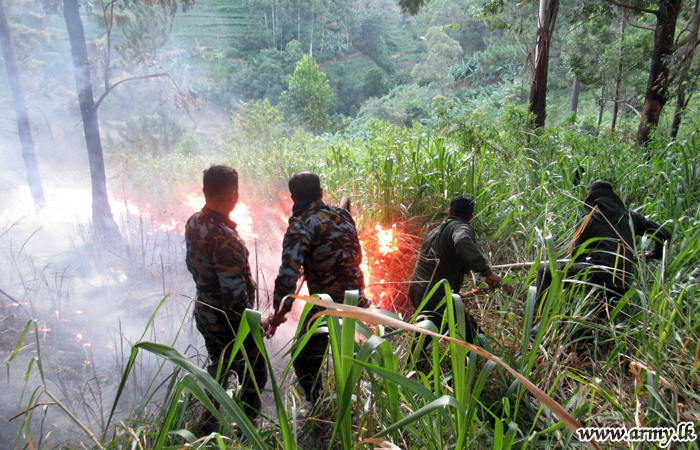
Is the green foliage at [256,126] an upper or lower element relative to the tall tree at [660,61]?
lower

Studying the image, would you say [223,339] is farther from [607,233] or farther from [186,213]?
[186,213]

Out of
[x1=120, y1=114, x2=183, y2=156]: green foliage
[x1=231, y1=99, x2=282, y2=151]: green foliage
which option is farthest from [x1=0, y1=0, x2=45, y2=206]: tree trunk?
[x1=231, y1=99, x2=282, y2=151]: green foliage

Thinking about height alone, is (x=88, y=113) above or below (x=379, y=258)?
above

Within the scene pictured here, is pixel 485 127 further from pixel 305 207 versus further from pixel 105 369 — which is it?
pixel 105 369

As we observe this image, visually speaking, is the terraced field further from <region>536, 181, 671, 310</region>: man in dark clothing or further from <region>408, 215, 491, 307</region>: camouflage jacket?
<region>536, 181, 671, 310</region>: man in dark clothing

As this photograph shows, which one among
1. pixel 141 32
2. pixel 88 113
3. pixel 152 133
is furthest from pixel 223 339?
pixel 152 133

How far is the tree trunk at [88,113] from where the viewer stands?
5551mm

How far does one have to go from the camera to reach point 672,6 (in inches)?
251

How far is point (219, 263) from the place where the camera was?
2008 mm

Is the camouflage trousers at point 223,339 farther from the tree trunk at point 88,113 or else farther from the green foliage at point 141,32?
the green foliage at point 141,32

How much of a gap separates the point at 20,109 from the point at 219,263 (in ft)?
19.4

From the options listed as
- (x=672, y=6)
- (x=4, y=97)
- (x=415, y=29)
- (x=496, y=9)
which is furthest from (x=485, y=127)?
(x=415, y=29)

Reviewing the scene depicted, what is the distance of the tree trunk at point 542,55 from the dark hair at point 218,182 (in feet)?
19.7

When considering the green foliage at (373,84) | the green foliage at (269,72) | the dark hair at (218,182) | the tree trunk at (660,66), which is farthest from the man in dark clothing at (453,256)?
the green foliage at (373,84)
